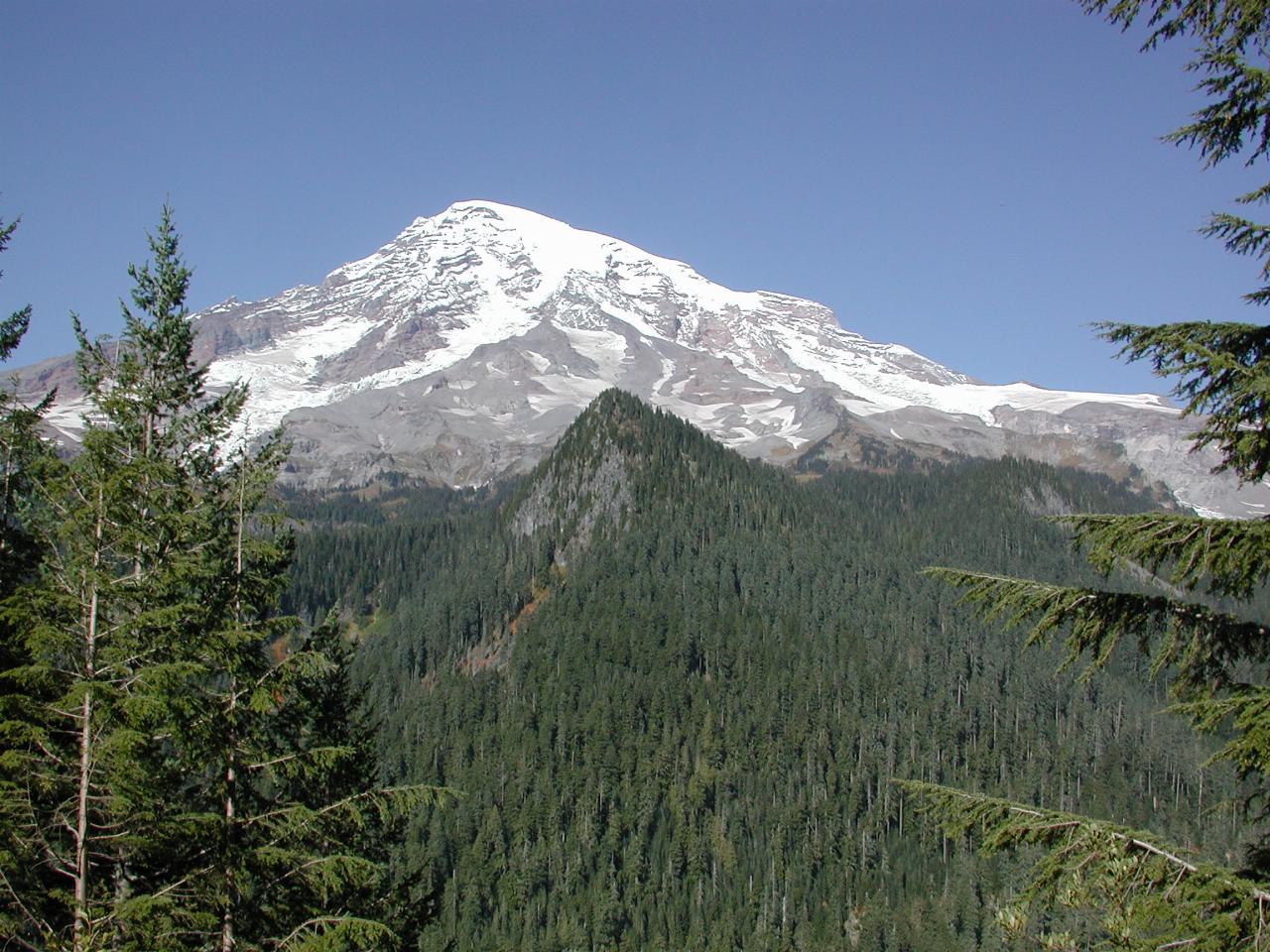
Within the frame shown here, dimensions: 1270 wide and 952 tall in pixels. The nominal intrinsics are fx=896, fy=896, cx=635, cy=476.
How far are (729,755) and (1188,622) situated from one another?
143 meters

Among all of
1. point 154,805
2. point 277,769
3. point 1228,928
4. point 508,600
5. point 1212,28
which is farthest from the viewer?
point 508,600

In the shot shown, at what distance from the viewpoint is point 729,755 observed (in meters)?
145

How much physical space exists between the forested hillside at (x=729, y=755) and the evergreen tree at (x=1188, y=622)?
89551 millimetres

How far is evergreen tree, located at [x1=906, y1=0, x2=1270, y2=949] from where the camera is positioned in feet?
27.6

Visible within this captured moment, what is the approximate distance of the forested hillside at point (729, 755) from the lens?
11075 centimetres

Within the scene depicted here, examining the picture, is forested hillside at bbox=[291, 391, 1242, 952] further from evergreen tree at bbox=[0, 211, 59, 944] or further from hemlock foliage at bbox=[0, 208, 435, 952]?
hemlock foliage at bbox=[0, 208, 435, 952]

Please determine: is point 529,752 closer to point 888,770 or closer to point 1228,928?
point 888,770

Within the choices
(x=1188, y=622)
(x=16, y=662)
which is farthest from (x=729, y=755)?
(x=1188, y=622)

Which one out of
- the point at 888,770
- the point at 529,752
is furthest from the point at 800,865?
the point at 529,752

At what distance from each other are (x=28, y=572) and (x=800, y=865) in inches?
4715

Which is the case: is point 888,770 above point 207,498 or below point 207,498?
below

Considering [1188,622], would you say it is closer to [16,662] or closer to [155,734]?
Result: [155,734]

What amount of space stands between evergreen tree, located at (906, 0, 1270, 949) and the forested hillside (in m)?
89.6

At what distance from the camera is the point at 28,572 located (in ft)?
56.7
